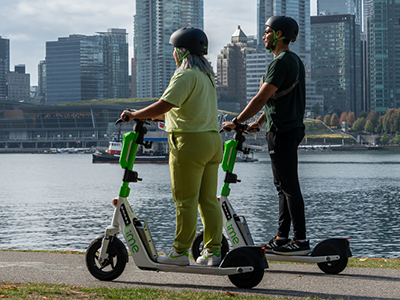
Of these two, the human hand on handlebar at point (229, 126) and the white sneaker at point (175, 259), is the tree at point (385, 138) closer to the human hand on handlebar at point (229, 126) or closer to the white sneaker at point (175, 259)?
the human hand on handlebar at point (229, 126)

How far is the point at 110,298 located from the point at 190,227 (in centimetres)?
107

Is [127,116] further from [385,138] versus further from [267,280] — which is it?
[385,138]

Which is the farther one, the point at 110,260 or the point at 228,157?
the point at 228,157

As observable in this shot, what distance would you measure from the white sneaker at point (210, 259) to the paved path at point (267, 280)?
155 millimetres

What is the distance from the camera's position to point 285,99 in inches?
222

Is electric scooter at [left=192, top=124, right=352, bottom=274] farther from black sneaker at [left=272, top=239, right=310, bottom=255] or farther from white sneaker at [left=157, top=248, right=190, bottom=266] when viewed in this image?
white sneaker at [left=157, top=248, right=190, bottom=266]

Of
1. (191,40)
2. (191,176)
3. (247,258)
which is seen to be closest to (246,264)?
(247,258)

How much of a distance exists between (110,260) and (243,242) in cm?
145

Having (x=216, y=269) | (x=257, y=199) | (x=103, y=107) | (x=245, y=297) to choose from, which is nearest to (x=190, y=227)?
(x=216, y=269)

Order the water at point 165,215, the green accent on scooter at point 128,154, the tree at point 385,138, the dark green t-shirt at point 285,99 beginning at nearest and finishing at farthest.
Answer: the green accent on scooter at point 128,154, the dark green t-shirt at point 285,99, the water at point 165,215, the tree at point 385,138

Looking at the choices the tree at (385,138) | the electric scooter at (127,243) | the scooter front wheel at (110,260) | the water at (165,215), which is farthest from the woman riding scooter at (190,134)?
the tree at (385,138)

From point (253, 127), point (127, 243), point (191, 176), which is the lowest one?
point (127, 243)

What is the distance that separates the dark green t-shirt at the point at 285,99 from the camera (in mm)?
5559

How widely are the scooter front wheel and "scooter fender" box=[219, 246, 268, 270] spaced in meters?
0.93
